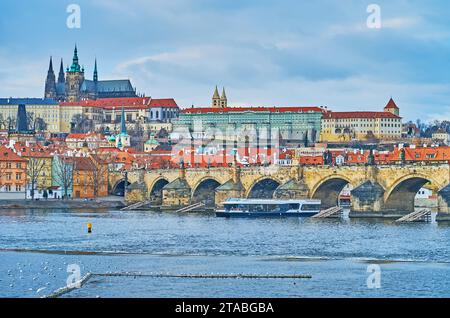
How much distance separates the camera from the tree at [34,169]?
8734cm

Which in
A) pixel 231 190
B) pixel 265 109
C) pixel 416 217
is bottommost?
pixel 416 217

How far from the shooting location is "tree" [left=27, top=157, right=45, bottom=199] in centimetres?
8734

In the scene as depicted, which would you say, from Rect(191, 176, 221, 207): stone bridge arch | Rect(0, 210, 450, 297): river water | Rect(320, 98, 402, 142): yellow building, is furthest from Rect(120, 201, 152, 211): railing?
Rect(320, 98, 402, 142): yellow building

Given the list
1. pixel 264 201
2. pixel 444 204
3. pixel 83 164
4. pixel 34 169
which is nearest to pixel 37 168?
pixel 34 169

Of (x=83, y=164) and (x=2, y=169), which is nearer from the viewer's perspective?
(x=2, y=169)

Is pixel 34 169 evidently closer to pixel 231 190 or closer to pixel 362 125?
pixel 231 190

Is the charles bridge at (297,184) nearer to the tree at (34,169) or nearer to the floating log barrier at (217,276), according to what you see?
the tree at (34,169)

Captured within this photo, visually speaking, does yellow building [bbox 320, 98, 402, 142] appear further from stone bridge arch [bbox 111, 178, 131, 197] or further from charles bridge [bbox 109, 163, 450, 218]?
charles bridge [bbox 109, 163, 450, 218]

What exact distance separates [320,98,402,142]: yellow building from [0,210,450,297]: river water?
377 ft

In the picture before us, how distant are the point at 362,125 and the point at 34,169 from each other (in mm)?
105073

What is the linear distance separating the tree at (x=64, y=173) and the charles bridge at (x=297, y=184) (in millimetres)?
4163

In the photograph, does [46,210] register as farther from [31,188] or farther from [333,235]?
[333,235]

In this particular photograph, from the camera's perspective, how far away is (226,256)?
40.8 m

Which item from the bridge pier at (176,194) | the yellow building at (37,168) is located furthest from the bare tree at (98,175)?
the bridge pier at (176,194)
